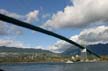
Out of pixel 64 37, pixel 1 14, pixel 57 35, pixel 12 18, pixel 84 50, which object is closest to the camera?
pixel 1 14

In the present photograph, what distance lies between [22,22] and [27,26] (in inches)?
94.2

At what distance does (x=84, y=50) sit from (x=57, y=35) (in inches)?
2464

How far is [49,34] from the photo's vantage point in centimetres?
7050

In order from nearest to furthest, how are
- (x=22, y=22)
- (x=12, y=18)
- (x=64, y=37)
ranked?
(x=12, y=18) < (x=22, y=22) < (x=64, y=37)

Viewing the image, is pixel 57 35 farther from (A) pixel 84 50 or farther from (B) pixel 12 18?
(A) pixel 84 50

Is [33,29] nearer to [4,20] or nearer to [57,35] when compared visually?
[4,20]

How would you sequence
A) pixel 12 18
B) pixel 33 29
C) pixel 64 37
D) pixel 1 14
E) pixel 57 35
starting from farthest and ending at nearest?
pixel 64 37, pixel 57 35, pixel 33 29, pixel 12 18, pixel 1 14

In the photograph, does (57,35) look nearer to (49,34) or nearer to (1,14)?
(49,34)

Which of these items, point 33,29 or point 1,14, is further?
point 33,29

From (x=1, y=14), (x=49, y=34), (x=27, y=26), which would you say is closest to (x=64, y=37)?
(x=49, y=34)

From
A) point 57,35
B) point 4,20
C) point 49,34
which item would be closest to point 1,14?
point 4,20

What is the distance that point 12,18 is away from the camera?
4947cm

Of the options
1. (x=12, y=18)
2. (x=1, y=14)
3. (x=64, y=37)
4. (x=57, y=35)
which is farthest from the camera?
(x=64, y=37)

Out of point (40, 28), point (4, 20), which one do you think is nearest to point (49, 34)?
point (40, 28)
